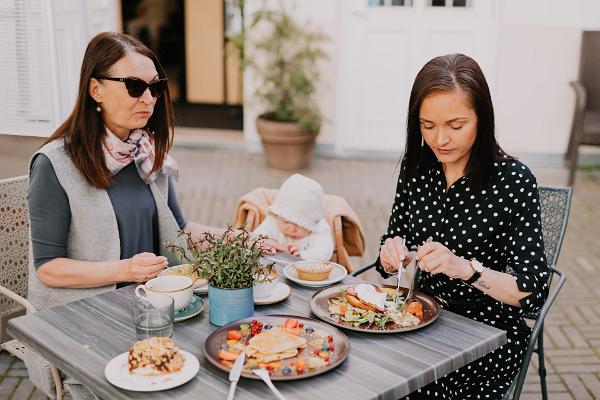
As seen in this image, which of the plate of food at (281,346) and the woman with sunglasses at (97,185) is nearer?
the plate of food at (281,346)

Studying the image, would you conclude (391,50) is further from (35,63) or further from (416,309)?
(416,309)

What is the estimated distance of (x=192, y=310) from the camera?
234 centimetres

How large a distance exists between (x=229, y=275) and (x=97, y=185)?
2.63ft

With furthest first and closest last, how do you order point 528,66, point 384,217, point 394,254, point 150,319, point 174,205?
point 528,66, point 384,217, point 174,205, point 394,254, point 150,319

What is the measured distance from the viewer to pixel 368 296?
234cm

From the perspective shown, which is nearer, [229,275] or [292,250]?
[229,275]

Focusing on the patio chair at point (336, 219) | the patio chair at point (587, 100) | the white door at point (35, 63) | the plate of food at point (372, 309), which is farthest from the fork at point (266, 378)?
the patio chair at point (587, 100)

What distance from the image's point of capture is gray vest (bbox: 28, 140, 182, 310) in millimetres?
2666

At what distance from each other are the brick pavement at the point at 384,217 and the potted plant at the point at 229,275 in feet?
5.67

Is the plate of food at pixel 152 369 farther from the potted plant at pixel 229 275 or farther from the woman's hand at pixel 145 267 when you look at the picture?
the woman's hand at pixel 145 267

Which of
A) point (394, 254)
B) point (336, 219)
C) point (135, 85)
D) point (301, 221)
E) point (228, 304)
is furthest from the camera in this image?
point (336, 219)

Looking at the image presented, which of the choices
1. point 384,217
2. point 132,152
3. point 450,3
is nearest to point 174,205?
point 132,152

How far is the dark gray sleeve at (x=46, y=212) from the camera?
8.55 feet

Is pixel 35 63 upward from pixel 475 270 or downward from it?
upward
